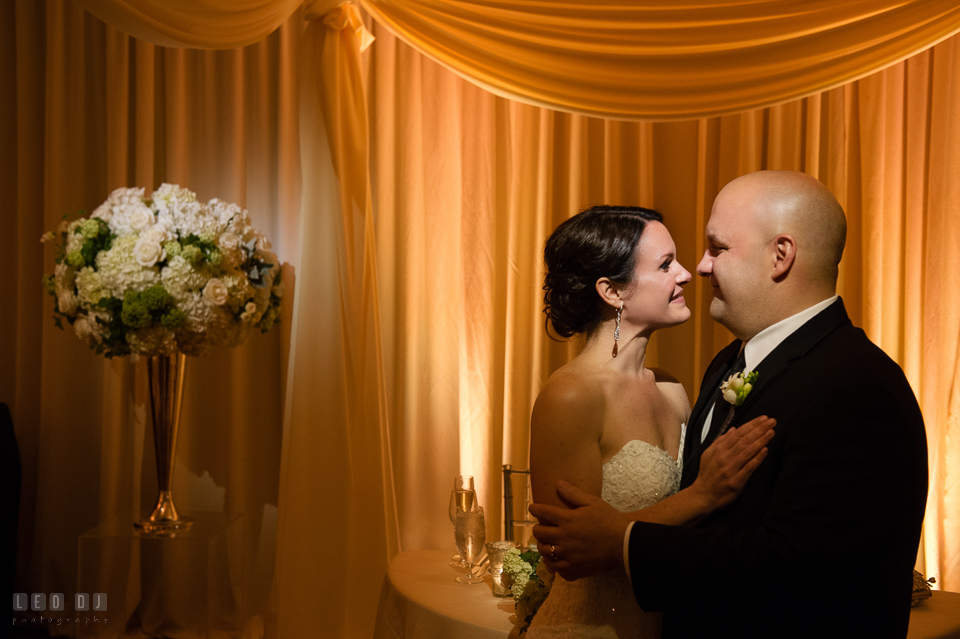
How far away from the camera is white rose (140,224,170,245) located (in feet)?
9.92

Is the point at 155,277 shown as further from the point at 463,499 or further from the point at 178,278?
the point at 463,499

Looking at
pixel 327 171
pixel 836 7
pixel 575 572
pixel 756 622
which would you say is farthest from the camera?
pixel 327 171

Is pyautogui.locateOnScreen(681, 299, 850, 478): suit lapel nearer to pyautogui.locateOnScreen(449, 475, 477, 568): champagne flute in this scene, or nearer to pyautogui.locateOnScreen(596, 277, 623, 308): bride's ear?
pyautogui.locateOnScreen(596, 277, 623, 308): bride's ear

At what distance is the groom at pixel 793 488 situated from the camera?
5.05 feet

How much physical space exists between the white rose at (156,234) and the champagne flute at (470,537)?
1564 mm

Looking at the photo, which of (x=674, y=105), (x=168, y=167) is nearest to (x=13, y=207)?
(x=168, y=167)

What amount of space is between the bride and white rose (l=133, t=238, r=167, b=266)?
158cm

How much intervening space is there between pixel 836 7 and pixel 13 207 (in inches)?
161

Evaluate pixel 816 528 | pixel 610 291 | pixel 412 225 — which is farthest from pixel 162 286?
pixel 816 528

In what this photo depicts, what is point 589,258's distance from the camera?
2.25 metres

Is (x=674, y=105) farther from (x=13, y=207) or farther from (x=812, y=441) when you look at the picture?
(x=13, y=207)

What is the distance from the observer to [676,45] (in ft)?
10.6

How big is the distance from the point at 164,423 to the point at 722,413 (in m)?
2.37

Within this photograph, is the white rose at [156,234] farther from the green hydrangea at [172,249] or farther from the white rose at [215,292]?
the white rose at [215,292]
